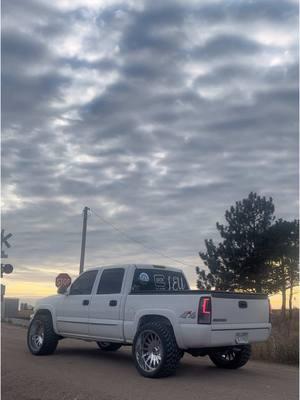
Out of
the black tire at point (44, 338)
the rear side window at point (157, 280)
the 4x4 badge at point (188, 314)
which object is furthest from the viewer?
the black tire at point (44, 338)

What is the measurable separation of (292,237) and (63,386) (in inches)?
1254

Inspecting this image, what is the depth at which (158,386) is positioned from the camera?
8.99 metres

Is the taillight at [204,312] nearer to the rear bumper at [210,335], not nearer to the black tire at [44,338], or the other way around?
the rear bumper at [210,335]

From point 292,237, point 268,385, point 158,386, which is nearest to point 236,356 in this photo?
point 268,385

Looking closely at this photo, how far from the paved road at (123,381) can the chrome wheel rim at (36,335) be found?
350 mm

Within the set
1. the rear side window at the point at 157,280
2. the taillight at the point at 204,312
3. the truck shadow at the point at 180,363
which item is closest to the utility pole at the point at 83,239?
the truck shadow at the point at 180,363

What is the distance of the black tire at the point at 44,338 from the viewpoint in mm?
12430

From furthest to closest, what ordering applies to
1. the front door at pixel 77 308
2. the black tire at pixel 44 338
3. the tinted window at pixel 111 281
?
the black tire at pixel 44 338
the front door at pixel 77 308
the tinted window at pixel 111 281

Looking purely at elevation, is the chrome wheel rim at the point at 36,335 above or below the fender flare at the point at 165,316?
below

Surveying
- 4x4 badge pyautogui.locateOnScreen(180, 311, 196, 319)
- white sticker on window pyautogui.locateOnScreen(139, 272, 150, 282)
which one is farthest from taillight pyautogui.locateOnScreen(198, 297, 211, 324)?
white sticker on window pyautogui.locateOnScreen(139, 272, 150, 282)

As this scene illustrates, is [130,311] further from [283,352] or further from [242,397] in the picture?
[283,352]

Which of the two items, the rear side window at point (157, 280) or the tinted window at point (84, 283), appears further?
the tinted window at point (84, 283)

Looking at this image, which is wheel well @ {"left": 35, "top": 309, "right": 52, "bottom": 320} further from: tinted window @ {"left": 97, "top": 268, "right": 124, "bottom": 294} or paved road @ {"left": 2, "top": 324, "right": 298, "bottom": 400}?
tinted window @ {"left": 97, "top": 268, "right": 124, "bottom": 294}

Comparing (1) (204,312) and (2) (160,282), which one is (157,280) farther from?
(1) (204,312)
